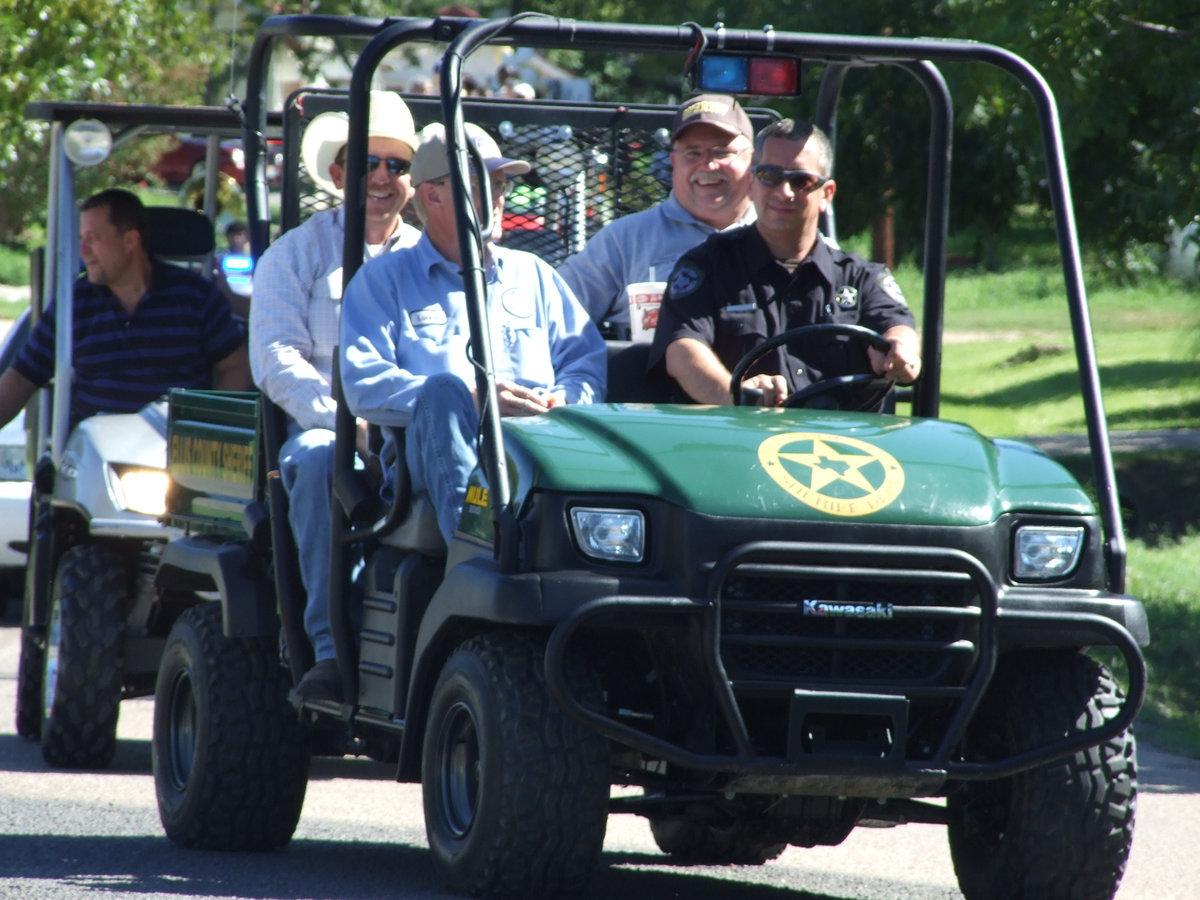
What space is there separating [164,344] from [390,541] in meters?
3.22

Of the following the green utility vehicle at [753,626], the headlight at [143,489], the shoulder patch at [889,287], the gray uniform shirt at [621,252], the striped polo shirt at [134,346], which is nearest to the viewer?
the green utility vehicle at [753,626]

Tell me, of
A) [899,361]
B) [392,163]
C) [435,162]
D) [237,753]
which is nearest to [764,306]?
[899,361]

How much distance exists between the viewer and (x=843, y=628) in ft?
14.6

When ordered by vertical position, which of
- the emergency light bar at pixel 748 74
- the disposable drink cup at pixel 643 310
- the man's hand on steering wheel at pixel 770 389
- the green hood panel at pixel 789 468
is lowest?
the green hood panel at pixel 789 468

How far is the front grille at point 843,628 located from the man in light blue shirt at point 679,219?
259 centimetres

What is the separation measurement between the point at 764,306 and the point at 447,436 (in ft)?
3.54

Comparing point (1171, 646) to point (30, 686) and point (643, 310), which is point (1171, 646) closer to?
point (643, 310)

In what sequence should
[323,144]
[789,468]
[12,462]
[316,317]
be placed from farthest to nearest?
1. [12,462]
2. [323,144]
3. [316,317]
4. [789,468]

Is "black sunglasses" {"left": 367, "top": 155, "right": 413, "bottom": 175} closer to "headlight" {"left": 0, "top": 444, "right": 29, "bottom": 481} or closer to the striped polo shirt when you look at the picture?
the striped polo shirt

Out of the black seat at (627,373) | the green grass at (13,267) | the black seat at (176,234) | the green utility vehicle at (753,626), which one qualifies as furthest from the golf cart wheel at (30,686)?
the green grass at (13,267)

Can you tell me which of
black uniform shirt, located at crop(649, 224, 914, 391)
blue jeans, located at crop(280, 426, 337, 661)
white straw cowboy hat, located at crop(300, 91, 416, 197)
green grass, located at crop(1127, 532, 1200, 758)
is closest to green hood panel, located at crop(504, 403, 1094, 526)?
black uniform shirt, located at crop(649, 224, 914, 391)

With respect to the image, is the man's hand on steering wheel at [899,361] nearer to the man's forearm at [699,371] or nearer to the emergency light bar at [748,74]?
the man's forearm at [699,371]

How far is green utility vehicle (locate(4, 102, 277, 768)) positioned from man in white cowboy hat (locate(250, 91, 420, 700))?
4.24ft

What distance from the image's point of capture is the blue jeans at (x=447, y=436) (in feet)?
16.3
